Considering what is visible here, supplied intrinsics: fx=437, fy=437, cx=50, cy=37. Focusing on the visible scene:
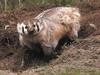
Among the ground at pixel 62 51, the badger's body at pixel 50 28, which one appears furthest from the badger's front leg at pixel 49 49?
the ground at pixel 62 51

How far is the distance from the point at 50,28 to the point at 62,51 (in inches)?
22.3

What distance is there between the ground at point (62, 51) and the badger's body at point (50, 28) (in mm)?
281

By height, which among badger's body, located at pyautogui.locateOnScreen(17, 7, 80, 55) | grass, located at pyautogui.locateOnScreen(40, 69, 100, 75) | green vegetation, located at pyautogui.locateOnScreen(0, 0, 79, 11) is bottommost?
grass, located at pyautogui.locateOnScreen(40, 69, 100, 75)

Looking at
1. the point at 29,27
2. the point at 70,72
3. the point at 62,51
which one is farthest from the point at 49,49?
the point at 70,72

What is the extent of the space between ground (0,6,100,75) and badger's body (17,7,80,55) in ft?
0.92

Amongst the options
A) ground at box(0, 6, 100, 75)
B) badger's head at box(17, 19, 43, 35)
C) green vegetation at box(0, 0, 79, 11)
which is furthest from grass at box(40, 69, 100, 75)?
green vegetation at box(0, 0, 79, 11)

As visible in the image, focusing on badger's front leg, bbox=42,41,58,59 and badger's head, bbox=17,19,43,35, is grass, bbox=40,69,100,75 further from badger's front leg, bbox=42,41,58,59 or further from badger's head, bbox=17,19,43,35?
badger's front leg, bbox=42,41,58,59

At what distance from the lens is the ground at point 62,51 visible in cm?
845

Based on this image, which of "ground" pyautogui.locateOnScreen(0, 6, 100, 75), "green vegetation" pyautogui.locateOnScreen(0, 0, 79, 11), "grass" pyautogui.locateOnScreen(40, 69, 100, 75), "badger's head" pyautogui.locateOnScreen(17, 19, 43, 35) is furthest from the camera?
"green vegetation" pyautogui.locateOnScreen(0, 0, 79, 11)

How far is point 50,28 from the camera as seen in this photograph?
31.2 feet

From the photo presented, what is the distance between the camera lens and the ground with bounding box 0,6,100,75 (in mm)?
8445

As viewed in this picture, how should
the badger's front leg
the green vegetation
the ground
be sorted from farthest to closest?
the green vegetation → the badger's front leg → the ground

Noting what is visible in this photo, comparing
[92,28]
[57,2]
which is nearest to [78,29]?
[92,28]

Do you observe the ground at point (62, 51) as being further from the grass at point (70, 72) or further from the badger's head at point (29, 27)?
the badger's head at point (29, 27)
